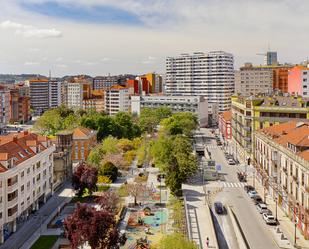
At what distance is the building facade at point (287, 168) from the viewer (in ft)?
167

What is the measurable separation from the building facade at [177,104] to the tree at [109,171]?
335ft

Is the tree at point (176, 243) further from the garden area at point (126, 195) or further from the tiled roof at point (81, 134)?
the tiled roof at point (81, 134)

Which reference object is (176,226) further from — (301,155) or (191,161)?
(191,161)

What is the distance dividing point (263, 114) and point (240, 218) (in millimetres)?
37818

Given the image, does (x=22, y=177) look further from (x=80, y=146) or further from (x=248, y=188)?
(x=80, y=146)

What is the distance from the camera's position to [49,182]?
70.9 meters

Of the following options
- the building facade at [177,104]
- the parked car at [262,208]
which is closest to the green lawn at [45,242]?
the parked car at [262,208]

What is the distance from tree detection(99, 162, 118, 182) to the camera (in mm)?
79188

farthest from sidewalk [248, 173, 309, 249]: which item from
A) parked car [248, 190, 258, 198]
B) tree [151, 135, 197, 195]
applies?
tree [151, 135, 197, 195]

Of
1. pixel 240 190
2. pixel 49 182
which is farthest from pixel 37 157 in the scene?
pixel 240 190

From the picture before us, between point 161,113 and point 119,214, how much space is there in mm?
108399

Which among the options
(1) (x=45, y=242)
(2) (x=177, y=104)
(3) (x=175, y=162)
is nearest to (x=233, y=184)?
(3) (x=175, y=162)

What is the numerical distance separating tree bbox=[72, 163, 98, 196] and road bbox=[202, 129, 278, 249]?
758 inches

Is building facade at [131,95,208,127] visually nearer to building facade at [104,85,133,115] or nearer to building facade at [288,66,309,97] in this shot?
building facade at [104,85,133,115]
